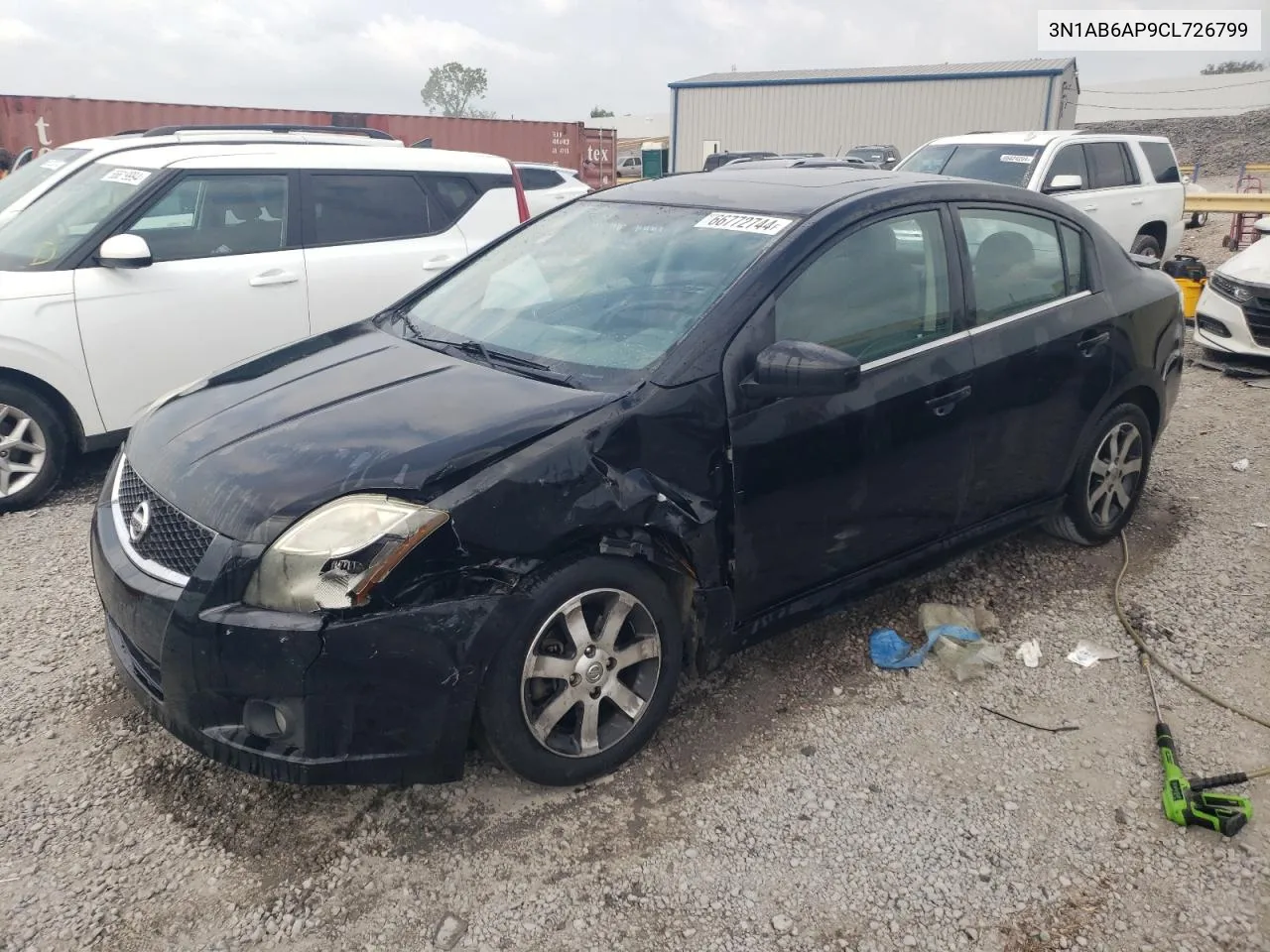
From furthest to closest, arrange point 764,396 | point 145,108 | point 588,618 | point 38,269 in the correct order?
point 145,108
point 38,269
point 764,396
point 588,618

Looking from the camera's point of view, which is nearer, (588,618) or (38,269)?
(588,618)

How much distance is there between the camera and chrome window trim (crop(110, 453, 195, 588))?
2.54 meters

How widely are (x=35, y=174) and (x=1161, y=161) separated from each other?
36.3 feet

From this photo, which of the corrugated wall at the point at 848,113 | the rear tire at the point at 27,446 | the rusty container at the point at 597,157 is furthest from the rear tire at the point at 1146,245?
the corrugated wall at the point at 848,113

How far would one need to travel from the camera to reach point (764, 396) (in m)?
2.94

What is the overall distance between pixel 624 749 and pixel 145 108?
64.9ft

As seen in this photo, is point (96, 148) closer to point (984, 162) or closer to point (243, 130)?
point (243, 130)

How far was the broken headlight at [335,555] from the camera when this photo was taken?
7.75 feet

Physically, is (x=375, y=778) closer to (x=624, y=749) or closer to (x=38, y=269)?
(x=624, y=749)

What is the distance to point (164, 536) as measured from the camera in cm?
263

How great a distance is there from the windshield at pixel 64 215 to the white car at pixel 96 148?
12cm

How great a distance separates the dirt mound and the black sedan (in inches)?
1322

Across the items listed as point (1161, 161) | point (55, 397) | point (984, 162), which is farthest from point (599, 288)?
point (1161, 161)

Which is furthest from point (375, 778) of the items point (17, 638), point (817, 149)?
point (817, 149)
